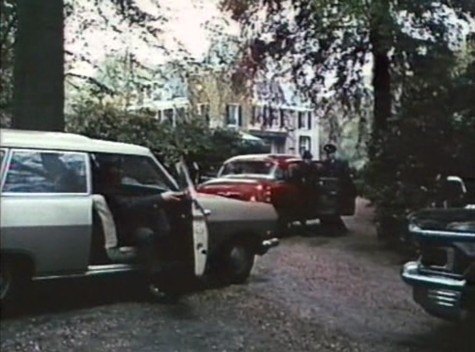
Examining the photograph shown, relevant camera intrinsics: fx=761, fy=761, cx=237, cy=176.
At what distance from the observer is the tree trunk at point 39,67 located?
1531 mm

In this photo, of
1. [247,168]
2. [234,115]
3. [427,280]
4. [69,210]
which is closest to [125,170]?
[69,210]

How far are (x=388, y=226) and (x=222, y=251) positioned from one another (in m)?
0.66

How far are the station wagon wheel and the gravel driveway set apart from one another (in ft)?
0.15

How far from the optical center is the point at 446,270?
233cm

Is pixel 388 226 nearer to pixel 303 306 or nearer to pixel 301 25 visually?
pixel 303 306

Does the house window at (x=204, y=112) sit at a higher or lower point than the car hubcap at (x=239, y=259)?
higher

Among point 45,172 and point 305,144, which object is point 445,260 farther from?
point 45,172

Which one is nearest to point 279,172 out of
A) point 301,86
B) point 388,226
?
point 301,86

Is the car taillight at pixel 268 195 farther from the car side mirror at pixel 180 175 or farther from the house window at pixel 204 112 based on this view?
the house window at pixel 204 112

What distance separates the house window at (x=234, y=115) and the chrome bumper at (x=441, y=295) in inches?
30.0

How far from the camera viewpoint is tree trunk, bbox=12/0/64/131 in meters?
1.53

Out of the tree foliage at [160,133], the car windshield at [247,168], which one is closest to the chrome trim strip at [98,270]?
the tree foliage at [160,133]

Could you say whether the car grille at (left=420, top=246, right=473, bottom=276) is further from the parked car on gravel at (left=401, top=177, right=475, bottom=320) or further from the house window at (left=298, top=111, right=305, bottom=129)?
the house window at (left=298, top=111, right=305, bottom=129)

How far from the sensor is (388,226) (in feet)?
9.34
